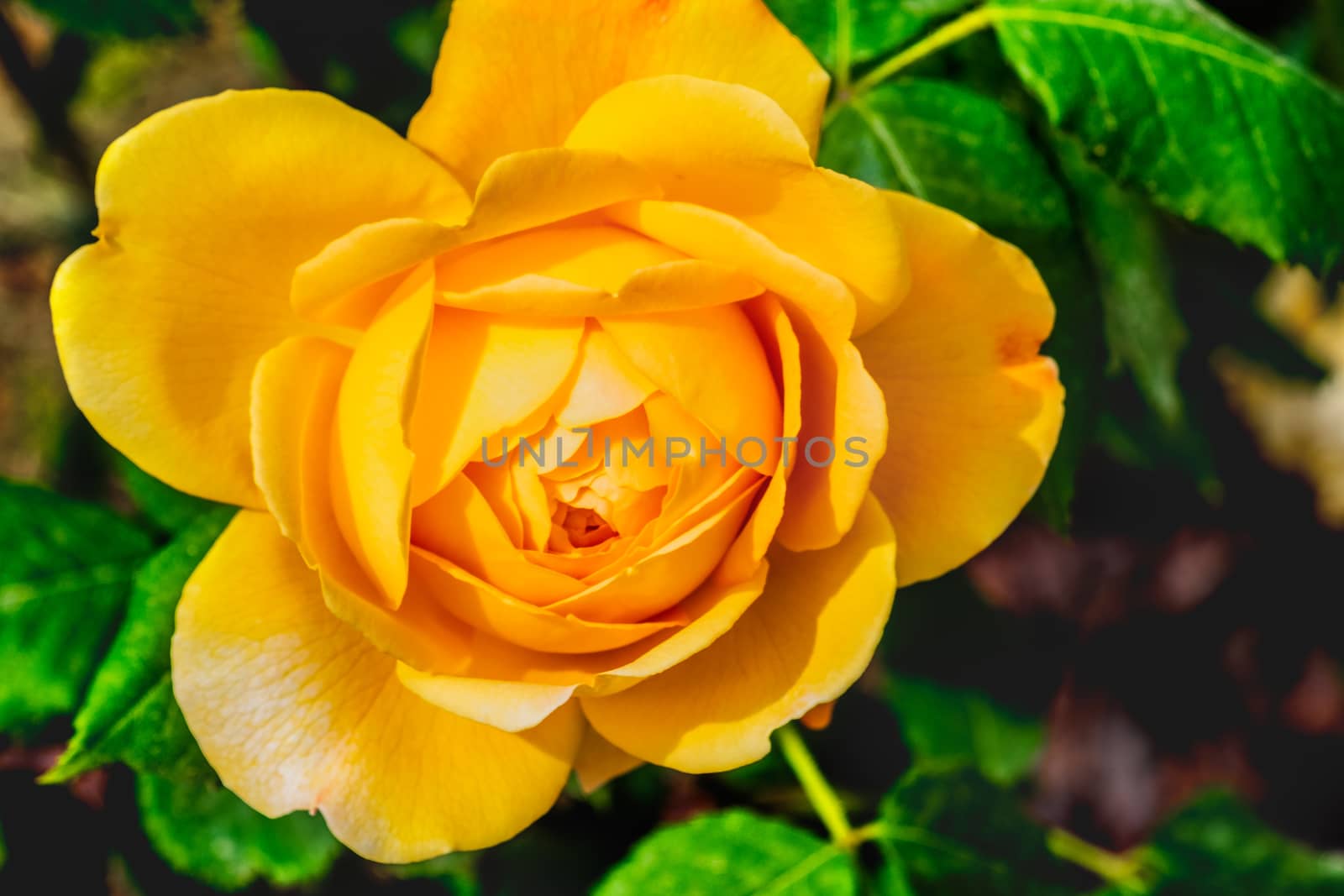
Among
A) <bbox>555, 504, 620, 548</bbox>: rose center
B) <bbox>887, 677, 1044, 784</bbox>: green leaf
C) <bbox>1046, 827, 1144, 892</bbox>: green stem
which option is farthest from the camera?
<bbox>887, 677, 1044, 784</bbox>: green leaf

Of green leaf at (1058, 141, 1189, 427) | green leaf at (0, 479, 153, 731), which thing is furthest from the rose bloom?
green leaf at (1058, 141, 1189, 427)

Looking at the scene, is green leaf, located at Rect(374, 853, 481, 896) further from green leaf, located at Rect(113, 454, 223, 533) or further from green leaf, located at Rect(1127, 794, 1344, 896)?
green leaf, located at Rect(1127, 794, 1344, 896)

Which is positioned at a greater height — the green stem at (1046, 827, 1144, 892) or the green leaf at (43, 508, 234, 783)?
the green leaf at (43, 508, 234, 783)

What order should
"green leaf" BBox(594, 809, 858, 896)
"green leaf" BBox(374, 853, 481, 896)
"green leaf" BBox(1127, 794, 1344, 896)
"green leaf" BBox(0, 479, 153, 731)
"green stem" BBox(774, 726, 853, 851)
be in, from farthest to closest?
"green leaf" BBox(1127, 794, 1344, 896), "green leaf" BBox(374, 853, 481, 896), "green stem" BBox(774, 726, 853, 851), "green leaf" BBox(594, 809, 858, 896), "green leaf" BBox(0, 479, 153, 731)

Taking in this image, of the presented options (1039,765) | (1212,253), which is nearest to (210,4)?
(1212,253)

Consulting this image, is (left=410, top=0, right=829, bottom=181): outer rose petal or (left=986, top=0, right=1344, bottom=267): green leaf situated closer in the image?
(left=410, top=0, right=829, bottom=181): outer rose petal

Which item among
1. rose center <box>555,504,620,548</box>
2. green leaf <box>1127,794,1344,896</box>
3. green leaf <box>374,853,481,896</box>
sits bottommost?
green leaf <box>1127,794,1344,896</box>

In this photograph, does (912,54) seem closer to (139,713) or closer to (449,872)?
(139,713)

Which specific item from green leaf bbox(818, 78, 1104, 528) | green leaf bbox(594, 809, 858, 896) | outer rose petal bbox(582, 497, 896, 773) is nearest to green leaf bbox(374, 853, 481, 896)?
green leaf bbox(594, 809, 858, 896)
